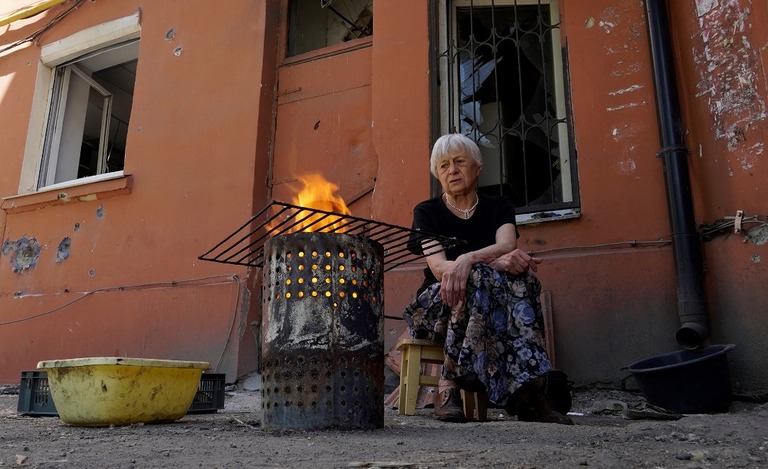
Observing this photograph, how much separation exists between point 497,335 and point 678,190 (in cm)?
168

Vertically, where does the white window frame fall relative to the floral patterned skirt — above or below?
above

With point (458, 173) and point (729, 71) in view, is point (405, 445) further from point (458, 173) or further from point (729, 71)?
point (729, 71)

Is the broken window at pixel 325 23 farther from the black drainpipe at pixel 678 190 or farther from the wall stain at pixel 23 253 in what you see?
the wall stain at pixel 23 253

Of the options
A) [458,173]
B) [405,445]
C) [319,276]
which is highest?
[458,173]

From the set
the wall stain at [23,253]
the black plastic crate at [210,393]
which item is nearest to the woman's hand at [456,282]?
the black plastic crate at [210,393]

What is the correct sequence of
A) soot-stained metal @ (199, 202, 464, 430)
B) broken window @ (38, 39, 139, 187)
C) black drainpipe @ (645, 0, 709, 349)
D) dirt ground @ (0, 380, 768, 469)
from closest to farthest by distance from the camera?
dirt ground @ (0, 380, 768, 469) < soot-stained metal @ (199, 202, 464, 430) < black drainpipe @ (645, 0, 709, 349) < broken window @ (38, 39, 139, 187)

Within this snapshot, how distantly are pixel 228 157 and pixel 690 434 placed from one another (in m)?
4.42

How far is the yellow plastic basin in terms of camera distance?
272 centimetres

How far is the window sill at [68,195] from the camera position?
6.05 m

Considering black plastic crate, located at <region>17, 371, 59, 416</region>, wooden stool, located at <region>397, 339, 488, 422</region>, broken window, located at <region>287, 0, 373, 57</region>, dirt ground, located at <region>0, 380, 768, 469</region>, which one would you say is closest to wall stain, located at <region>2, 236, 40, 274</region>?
broken window, located at <region>287, 0, 373, 57</region>

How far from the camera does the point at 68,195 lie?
20.7 ft

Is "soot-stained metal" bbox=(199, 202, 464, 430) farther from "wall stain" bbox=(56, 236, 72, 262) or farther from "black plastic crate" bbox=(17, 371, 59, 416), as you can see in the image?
"wall stain" bbox=(56, 236, 72, 262)

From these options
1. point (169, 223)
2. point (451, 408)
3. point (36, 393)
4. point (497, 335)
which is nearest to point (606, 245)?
point (497, 335)

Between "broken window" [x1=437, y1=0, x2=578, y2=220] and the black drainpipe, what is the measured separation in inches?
27.6
